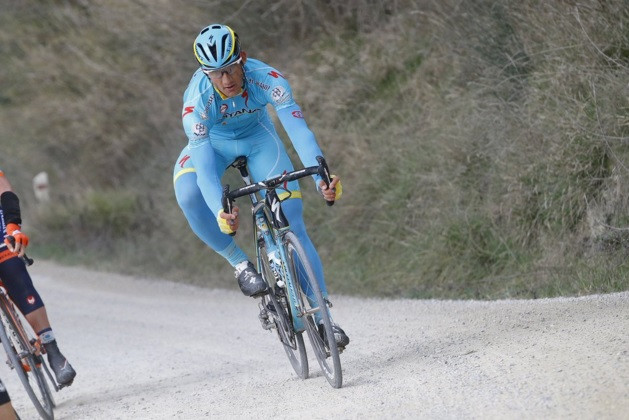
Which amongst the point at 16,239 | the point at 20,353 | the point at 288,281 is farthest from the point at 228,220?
the point at 20,353

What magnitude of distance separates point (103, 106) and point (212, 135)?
13485mm

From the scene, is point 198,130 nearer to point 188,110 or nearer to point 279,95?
point 188,110

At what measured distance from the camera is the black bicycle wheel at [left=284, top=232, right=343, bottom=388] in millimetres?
6266

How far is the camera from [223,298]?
12.8 m

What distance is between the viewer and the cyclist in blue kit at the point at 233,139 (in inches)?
258

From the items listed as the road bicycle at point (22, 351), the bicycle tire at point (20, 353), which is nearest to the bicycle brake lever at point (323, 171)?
the road bicycle at point (22, 351)

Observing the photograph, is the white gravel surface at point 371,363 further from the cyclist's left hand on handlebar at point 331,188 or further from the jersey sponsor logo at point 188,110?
the jersey sponsor logo at point 188,110

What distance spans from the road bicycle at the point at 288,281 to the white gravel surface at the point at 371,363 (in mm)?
248

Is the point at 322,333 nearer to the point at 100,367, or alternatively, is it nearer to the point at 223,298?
the point at 100,367

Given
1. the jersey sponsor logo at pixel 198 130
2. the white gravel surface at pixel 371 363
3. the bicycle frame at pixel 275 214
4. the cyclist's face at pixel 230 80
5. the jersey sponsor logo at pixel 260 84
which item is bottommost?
the white gravel surface at pixel 371 363

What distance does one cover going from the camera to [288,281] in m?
6.59

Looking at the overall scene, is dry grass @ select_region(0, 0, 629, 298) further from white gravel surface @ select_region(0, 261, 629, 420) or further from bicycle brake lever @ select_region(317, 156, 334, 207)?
bicycle brake lever @ select_region(317, 156, 334, 207)

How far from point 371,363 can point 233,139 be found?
1807 mm

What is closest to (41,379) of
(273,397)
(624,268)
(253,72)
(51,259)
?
(273,397)
